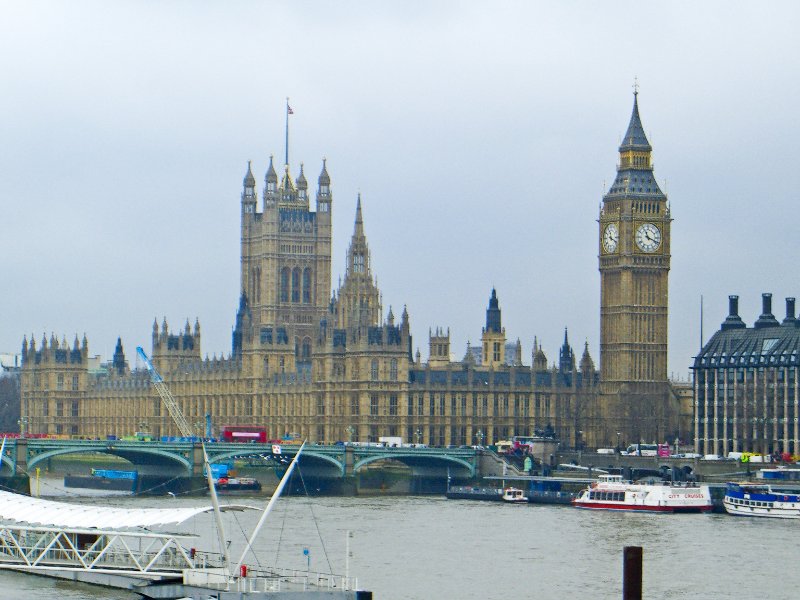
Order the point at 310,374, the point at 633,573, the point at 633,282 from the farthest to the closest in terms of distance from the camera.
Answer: the point at 310,374 → the point at 633,282 → the point at 633,573

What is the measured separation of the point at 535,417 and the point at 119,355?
2167 inches

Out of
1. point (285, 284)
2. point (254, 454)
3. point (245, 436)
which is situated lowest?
point (254, 454)

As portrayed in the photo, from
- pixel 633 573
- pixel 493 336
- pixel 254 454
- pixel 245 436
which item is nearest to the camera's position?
pixel 633 573

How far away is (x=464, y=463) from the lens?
129 m

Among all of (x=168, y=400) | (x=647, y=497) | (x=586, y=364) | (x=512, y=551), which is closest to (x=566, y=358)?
(x=586, y=364)

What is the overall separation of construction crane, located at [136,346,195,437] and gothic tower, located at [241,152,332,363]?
888cm

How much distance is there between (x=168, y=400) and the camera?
179500mm

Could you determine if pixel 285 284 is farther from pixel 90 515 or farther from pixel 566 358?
pixel 90 515

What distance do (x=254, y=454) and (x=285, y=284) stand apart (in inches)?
2427

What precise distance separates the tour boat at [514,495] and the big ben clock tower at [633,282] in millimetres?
34957

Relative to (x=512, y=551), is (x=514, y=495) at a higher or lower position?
higher

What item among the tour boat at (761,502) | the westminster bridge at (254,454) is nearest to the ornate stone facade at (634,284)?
the westminster bridge at (254,454)

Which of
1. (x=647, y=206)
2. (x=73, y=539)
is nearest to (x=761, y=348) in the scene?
(x=647, y=206)

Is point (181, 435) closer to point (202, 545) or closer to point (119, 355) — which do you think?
point (119, 355)
